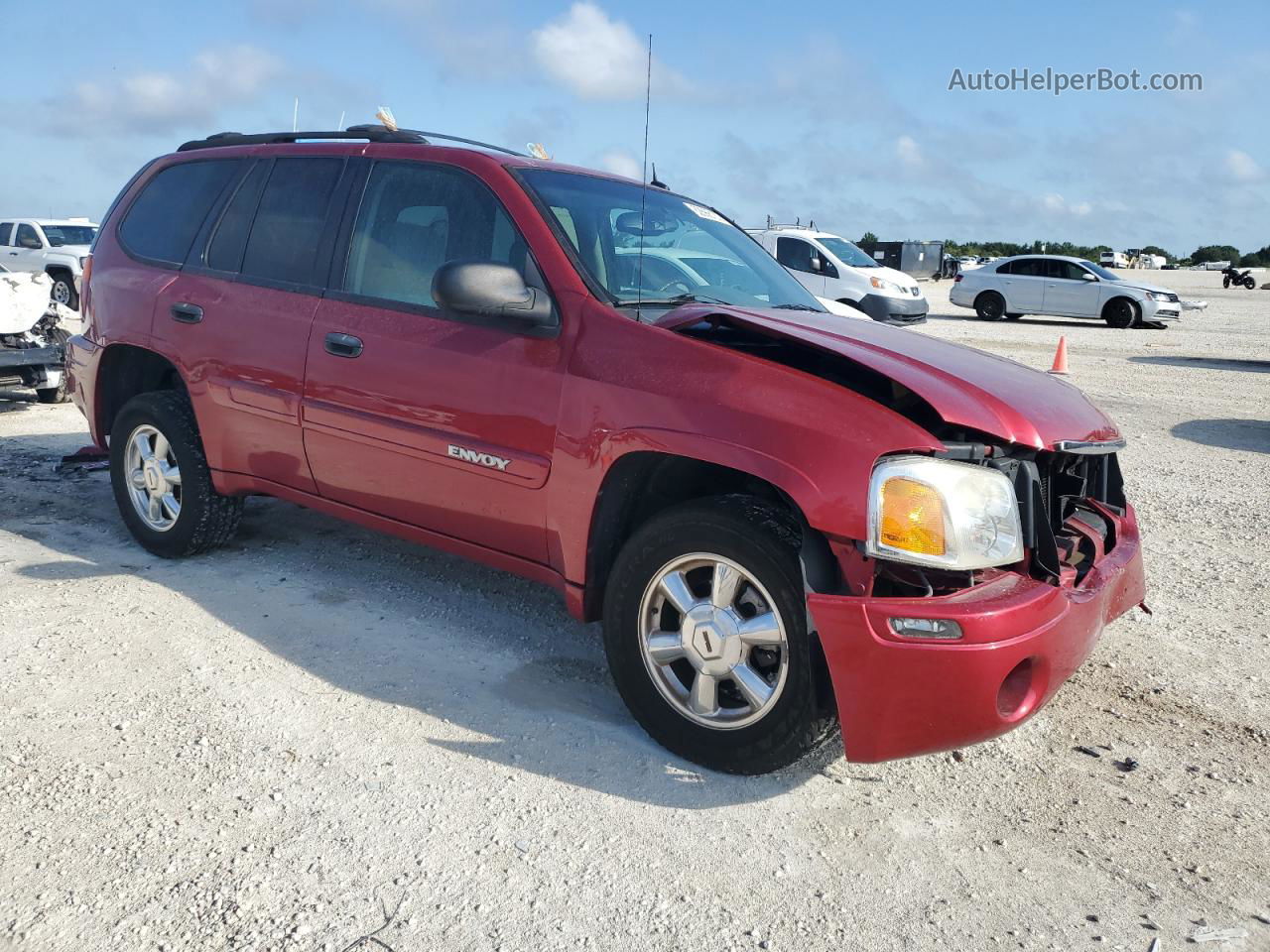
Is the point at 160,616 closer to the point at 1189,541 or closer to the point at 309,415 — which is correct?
the point at 309,415

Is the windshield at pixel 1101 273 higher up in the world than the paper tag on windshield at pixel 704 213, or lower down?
higher up

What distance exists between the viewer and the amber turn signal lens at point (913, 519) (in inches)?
106

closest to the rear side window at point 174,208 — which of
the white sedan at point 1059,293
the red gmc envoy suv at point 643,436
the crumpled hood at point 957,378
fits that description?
the red gmc envoy suv at point 643,436

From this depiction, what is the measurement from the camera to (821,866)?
2.68 m

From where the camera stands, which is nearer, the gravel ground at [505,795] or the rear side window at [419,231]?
the gravel ground at [505,795]

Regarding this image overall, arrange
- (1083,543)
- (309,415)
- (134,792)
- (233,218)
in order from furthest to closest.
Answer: (233,218)
(309,415)
(1083,543)
(134,792)

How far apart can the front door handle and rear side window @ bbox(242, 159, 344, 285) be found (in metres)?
0.34

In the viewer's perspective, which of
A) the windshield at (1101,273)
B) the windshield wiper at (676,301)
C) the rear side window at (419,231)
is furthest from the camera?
the windshield at (1101,273)

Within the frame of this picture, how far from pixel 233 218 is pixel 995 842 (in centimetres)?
382

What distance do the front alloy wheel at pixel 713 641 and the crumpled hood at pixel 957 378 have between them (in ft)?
2.25

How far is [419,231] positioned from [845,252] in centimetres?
1438

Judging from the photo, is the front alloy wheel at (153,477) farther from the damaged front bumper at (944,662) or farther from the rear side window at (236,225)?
the damaged front bumper at (944,662)

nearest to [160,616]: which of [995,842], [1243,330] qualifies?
[995,842]

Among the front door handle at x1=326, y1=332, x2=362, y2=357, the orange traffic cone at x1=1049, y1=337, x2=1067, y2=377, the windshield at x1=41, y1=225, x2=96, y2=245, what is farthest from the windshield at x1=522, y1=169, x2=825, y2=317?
the windshield at x1=41, y1=225, x2=96, y2=245
